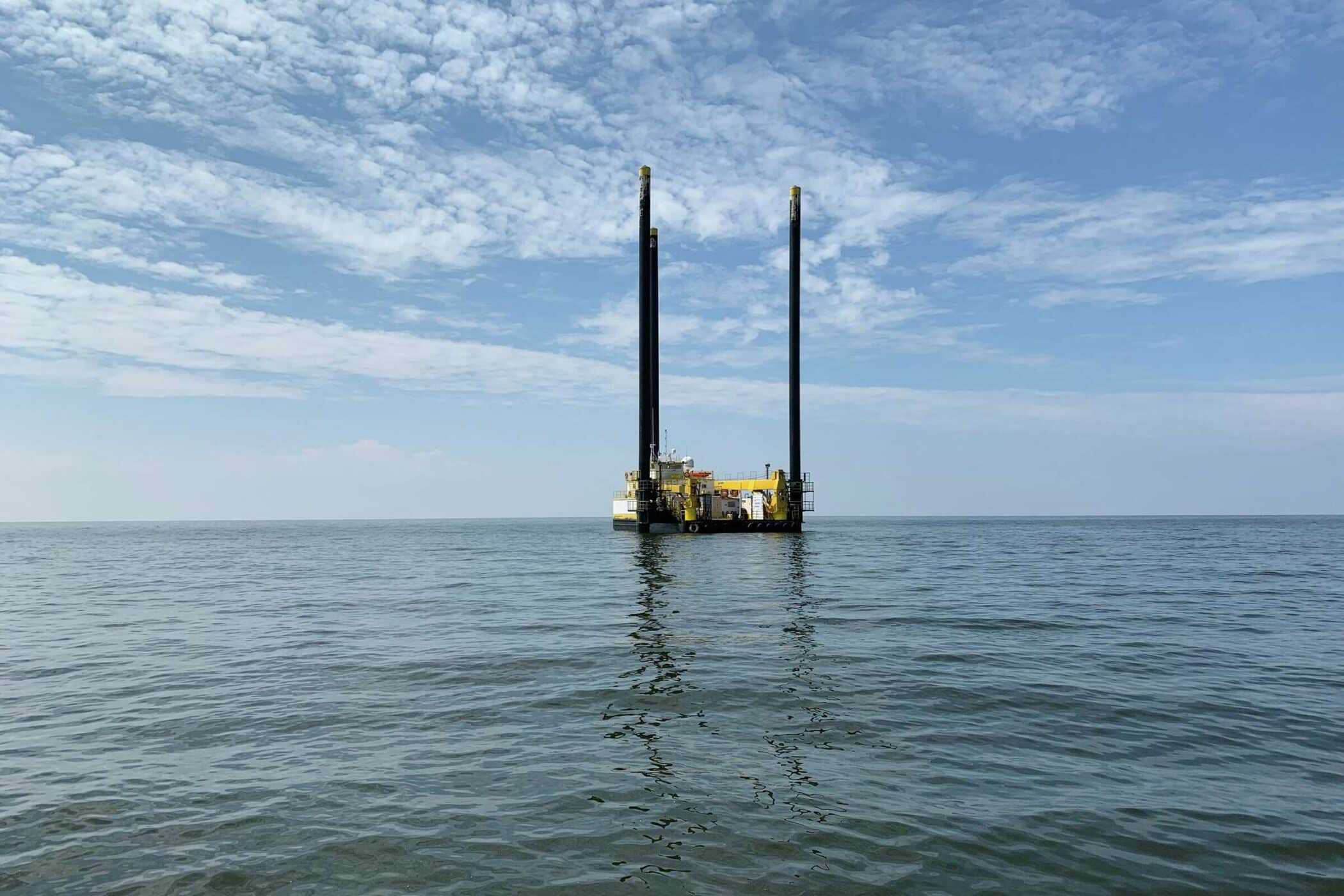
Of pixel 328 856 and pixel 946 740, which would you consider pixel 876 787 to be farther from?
pixel 328 856

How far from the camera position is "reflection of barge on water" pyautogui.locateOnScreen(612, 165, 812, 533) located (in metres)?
88.6

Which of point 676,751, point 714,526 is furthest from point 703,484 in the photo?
point 676,751

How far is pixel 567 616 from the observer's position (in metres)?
23.9

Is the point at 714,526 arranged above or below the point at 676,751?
above

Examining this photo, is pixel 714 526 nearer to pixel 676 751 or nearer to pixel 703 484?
pixel 703 484

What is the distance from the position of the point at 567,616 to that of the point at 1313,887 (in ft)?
62.7

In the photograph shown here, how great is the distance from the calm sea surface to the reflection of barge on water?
63.2 m

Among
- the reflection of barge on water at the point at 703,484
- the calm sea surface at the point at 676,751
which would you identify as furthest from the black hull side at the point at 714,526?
the calm sea surface at the point at 676,751

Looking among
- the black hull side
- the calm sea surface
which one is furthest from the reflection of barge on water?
the calm sea surface

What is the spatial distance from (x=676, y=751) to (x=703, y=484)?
81555 mm

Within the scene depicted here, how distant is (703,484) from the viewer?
91.8 meters

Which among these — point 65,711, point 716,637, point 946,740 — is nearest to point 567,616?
point 716,637

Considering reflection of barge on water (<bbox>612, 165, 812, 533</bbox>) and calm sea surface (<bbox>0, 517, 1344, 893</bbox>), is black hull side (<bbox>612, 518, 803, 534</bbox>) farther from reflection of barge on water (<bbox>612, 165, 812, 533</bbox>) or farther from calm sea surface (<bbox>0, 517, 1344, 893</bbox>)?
calm sea surface (<bbox>0, 517, 1344, 893</bbox>)

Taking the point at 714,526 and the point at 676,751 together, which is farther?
the point at 714,526
